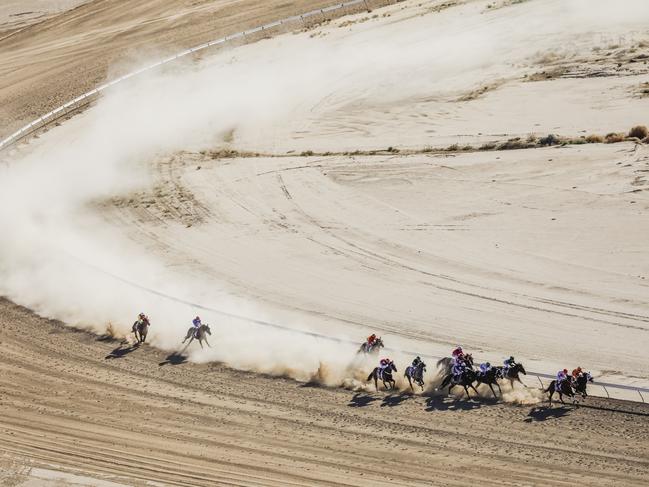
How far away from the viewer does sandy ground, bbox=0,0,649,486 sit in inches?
894

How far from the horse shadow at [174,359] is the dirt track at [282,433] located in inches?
6.7

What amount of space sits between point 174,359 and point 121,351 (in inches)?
69.9

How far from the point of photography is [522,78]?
42.2m

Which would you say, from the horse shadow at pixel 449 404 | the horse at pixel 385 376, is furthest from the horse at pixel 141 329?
the horse shadow at pixel 449 404

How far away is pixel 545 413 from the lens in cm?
2356

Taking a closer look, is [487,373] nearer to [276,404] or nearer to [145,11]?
[276,404]

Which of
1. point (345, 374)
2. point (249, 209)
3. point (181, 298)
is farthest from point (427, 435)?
point (249, 209)

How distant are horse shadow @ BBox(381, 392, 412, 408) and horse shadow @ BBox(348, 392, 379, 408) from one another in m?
0.29

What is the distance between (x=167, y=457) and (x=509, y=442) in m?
8.17

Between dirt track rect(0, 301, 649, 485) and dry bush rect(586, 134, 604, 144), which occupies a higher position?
dry bush rect(586, 134, 604, 144)

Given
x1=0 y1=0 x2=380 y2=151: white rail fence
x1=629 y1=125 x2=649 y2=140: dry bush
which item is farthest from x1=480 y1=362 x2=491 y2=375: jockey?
x1=0 y1=0 x2=380 y2=151: white rail fence

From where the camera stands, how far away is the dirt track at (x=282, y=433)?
2183 cm

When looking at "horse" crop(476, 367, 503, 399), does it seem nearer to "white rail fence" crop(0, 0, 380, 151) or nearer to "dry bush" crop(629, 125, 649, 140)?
"dry bush" crop(629, 125, 649, 140)

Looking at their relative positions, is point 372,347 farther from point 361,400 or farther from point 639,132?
point 639,132
